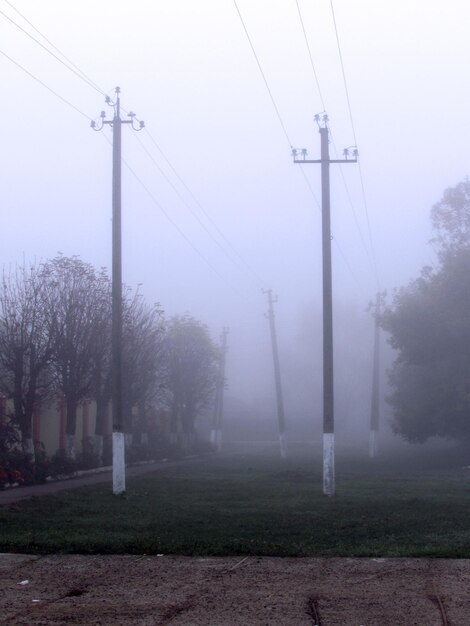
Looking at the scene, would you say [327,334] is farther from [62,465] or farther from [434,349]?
[434,349]

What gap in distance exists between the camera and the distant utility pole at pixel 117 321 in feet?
74.9

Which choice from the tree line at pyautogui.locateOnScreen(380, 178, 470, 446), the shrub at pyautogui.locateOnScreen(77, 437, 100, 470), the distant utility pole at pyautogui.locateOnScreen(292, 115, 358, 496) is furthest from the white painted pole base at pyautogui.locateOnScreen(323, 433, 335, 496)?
the tree line at pyautogui.locateOnScreen(380, 178, 470, 446)

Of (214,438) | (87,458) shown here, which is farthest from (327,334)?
(214,438)

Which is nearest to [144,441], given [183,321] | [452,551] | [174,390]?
[174,390]

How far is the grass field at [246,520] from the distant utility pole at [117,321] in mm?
771

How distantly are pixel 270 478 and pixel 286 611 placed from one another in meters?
20.7

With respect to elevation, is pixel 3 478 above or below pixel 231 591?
above

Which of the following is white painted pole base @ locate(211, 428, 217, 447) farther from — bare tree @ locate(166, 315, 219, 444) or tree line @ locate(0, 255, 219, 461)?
tree line @ locate(0, 255, 219, 461)

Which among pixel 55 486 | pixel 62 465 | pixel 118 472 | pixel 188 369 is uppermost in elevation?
pixel 188 369

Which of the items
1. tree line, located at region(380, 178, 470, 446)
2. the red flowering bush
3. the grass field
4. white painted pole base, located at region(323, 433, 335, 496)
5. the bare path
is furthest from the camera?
tree line, located at region(380, 178, 470, 446)

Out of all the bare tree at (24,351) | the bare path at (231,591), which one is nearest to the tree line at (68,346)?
the bare tree at (24,351)

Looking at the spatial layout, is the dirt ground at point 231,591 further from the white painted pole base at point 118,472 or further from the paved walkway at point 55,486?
the white painted pole base at point 118,472

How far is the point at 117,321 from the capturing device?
2366cm

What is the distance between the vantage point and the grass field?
43.1ft
